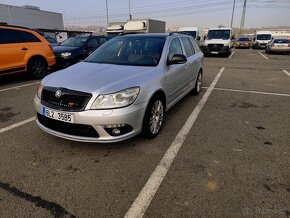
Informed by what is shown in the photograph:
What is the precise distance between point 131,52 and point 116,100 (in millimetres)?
1721

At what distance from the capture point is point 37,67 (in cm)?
881

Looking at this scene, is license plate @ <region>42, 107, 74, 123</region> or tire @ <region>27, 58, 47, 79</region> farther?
tire @ <region>27, 58, 47, 79</region>

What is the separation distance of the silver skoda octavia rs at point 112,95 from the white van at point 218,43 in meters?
15.3

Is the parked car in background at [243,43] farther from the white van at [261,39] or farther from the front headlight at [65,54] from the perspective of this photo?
the front headlight at [65,54]

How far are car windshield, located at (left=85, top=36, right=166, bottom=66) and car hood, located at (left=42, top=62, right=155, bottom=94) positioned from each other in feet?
0.98

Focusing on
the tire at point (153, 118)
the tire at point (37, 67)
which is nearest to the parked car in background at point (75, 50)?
the tire at point (37, 67)

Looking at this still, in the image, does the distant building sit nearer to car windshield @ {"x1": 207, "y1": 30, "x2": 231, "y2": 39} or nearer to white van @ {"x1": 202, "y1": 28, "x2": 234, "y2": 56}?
car windshield @ {"x1": 207, "y1": 30, "x2": 231, "y2": 39}

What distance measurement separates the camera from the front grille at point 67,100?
3.28 m

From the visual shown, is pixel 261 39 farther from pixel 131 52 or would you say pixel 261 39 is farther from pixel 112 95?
pixel 112 95

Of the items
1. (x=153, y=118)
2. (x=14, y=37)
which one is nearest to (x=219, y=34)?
(x=14, y=37)

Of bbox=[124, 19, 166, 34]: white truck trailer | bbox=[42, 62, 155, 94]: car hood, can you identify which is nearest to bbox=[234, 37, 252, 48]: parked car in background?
bbox=[124, 19, 166, 34]: white truck trailer

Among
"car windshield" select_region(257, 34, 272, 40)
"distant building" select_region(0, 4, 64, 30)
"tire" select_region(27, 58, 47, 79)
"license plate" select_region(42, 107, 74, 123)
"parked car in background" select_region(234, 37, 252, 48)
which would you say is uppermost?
"distant building" select_region(0, 4, 64, 30)

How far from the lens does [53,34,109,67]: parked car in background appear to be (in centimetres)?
1024

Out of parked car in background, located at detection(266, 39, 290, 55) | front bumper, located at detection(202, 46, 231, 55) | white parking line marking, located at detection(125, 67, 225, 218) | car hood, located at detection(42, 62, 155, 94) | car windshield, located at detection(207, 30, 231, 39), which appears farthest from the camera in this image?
parked car in background, located at detection(266, 39, 290, 55)
